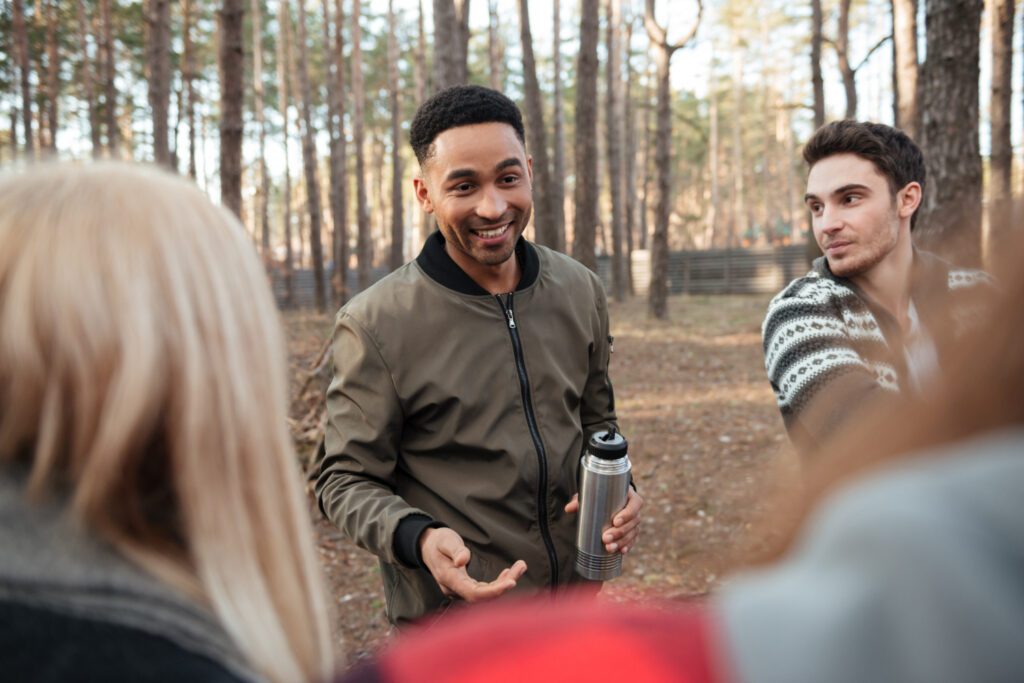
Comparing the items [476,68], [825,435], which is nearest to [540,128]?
[825,435]

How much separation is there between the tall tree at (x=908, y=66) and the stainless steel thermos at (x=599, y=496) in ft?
21.9

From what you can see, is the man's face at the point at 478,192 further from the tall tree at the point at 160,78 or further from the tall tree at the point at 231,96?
the tall tree at the point at 160,78

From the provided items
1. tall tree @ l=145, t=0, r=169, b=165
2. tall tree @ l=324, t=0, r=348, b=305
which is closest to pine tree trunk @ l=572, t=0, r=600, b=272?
tall tree @ l=145, t=0, r=169, b=165

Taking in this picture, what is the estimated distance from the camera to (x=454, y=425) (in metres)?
2.28

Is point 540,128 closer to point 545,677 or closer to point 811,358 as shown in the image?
point 811,358

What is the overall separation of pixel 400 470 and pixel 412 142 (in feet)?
4.28

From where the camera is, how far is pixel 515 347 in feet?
7.79

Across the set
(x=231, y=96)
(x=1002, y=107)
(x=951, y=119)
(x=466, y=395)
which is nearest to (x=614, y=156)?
(x=1002, y=107)

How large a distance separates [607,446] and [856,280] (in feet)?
3.86

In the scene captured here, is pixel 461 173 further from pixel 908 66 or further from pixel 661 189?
pixel 661 189

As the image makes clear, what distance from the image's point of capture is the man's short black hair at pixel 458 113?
2480 millimetres

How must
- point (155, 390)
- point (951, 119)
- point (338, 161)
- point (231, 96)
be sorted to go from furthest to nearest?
point (338, 161), point (231, 96), point (951, 119), point (155, 390)

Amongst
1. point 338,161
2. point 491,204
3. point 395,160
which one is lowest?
point 491,204

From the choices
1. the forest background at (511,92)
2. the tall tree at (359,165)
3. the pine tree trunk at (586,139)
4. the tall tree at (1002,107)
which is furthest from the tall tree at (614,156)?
the tall tree at (1002,107)
